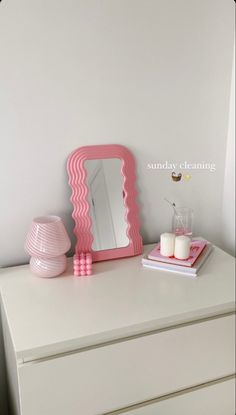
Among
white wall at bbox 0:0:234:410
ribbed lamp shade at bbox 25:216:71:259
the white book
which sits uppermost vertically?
white wall at bbox 0:0:234:410

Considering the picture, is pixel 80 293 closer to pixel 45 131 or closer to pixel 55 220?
pixel 55 220

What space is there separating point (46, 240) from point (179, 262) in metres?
0.42

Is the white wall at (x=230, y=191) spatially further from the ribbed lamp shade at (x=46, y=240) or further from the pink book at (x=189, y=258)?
the ribbed lamp shade at (x=46, y=240)

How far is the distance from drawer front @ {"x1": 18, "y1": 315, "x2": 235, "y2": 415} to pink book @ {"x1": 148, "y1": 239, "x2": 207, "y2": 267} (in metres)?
0.21

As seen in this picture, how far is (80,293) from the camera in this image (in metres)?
1.19

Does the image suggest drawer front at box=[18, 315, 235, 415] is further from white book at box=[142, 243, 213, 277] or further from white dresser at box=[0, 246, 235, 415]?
white book at box=[142, 243, 213, 277]

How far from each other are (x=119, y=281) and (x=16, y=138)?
53 centimetres

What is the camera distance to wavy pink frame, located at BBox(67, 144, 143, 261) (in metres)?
1.33

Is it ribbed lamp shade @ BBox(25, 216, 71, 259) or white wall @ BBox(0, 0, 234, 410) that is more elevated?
white wall @ BBox(0, 0, 234, 410)

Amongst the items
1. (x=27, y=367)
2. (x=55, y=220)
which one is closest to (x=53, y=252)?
(x=55, y=220)

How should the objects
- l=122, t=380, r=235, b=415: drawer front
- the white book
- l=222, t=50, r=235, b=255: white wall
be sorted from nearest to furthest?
1. l=122, t=380, r=235, b=415: drawer front
2. the white book
3. l=222, t=50, r=235, b=255: white wall

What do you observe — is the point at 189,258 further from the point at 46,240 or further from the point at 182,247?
the point at 46,240

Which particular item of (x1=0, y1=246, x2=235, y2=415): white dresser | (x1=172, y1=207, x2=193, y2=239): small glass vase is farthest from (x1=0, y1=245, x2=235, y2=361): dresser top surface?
(x1=172, y1=207, x2=193, y2=239): small glass vase

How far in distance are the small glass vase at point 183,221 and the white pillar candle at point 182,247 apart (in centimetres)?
18
